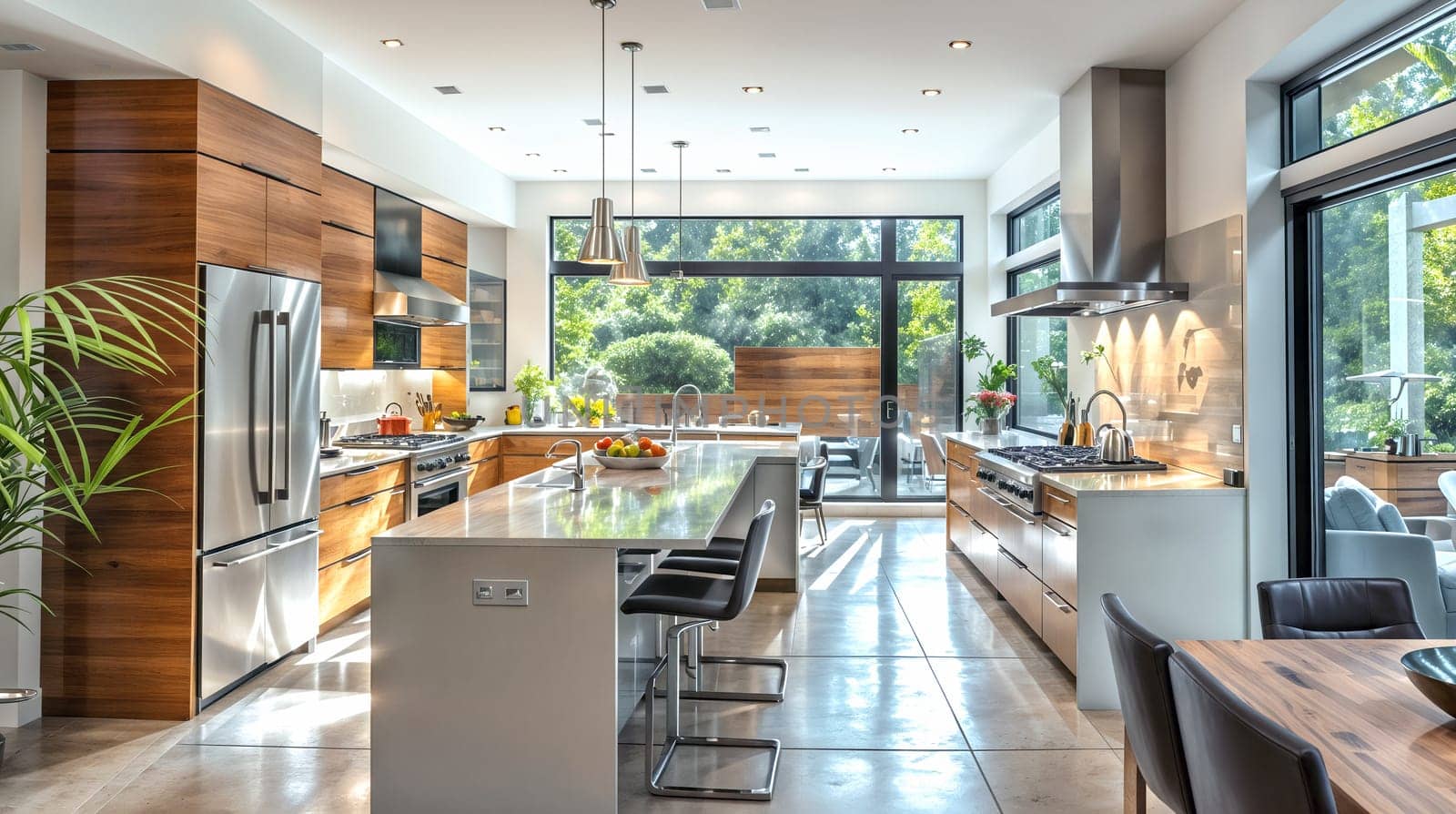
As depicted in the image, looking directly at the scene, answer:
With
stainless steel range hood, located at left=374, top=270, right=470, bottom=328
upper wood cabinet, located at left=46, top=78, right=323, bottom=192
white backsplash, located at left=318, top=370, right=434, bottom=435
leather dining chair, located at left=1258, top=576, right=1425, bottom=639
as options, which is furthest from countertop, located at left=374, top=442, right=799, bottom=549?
white backsplash, located at left=318, top=370, right=434, bottom=435

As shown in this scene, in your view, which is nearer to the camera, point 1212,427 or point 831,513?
point 1212,427

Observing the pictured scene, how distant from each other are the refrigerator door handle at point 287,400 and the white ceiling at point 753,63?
4.85 feet

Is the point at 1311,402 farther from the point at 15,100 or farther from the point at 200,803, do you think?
the point at 15,100

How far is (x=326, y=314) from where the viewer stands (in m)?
5.39

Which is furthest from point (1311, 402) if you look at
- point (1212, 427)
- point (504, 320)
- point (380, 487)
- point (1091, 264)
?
point (504, 320)

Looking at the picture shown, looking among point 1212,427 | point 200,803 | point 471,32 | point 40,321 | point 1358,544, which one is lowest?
point 200,803

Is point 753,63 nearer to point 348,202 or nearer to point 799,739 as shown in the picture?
point 348,202

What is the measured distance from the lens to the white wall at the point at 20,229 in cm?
354

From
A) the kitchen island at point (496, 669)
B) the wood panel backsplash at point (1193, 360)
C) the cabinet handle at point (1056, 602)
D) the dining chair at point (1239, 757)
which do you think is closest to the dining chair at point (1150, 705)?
the dining chair at point (1239, 757)

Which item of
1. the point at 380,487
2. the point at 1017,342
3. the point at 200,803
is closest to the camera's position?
the point at 200,803

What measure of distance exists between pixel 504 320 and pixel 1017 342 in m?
4.60

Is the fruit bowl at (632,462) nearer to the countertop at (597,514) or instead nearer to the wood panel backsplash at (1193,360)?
the countertop at (597,514)

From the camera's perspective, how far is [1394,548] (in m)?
3.44

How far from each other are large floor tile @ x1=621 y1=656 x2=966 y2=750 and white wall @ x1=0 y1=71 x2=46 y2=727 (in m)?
2.40
